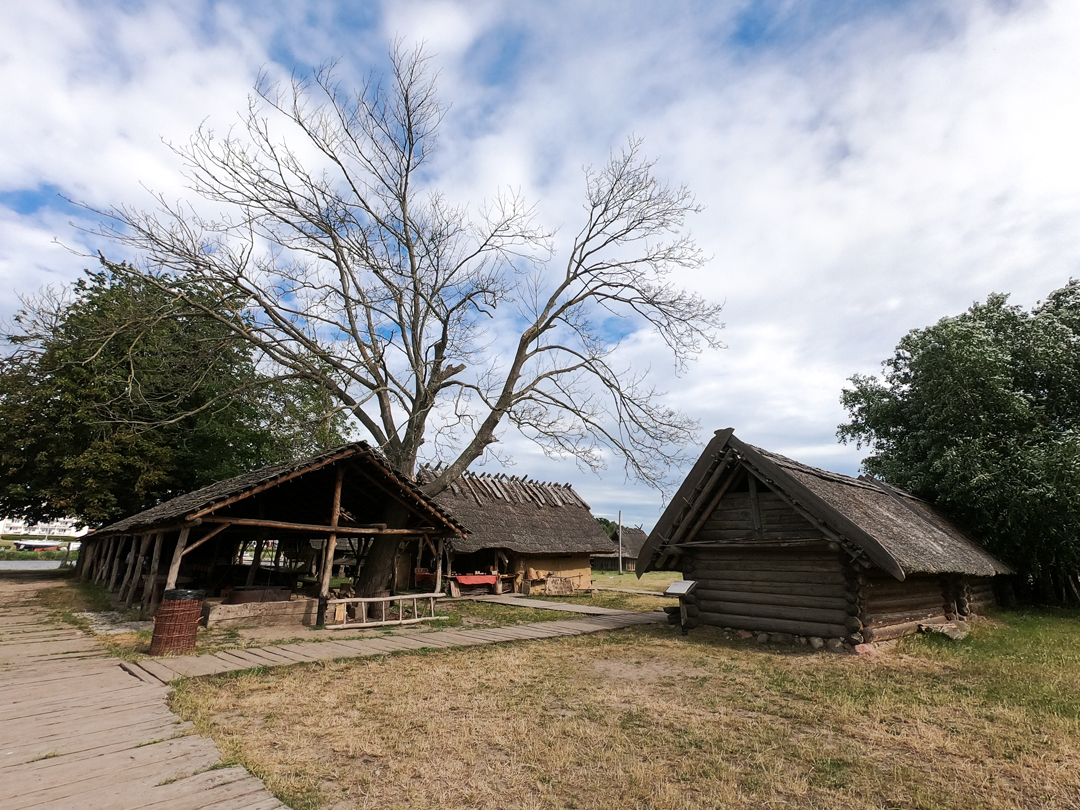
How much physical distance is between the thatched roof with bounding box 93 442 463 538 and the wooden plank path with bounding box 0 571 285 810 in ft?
12.2

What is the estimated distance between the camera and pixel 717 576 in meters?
12.9

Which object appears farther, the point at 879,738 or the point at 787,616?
the point at 787,616

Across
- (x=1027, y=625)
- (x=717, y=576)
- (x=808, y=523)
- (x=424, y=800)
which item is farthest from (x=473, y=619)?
(x=1027, y=625)

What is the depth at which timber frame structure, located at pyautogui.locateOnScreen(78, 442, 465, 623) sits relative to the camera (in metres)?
12.1

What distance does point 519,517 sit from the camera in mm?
28125

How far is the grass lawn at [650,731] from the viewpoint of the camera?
4.28 meters

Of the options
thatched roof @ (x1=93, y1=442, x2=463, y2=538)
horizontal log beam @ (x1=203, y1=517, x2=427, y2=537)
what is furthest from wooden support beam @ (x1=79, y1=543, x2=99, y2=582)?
horizontal log beam @ (x1=203, y1=517, x2=427, y2=537)

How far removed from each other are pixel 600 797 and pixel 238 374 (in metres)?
19.4

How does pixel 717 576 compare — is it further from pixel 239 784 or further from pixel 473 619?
pixel 239 784

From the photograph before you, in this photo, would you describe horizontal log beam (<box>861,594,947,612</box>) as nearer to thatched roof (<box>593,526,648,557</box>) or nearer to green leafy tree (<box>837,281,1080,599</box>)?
green leafy tree (<box>837,281,1080,599</box>)

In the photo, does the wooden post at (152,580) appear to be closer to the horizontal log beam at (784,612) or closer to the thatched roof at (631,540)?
the horizontal log beam at (784,612)

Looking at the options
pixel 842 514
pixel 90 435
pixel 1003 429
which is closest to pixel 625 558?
pixel 1003 429

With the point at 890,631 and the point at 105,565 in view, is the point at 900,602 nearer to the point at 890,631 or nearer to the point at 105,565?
the point at 890,631

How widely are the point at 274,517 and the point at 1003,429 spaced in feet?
82.8
